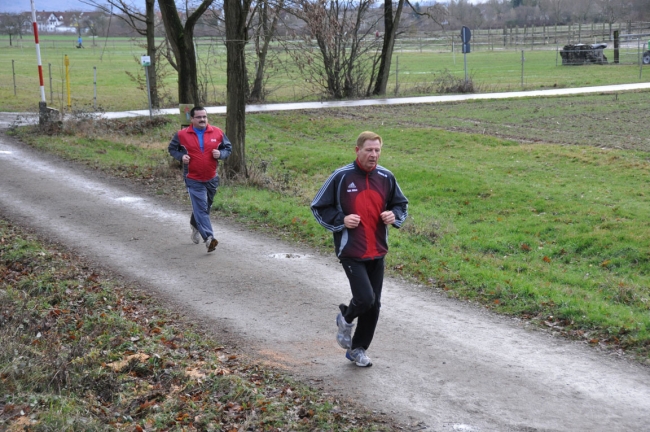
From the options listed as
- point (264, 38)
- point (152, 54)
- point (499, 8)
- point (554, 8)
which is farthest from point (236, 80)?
point (499, 8)

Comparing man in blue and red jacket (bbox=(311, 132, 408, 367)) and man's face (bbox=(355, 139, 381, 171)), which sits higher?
man's face (bbox=(355, 139, 381, 171))

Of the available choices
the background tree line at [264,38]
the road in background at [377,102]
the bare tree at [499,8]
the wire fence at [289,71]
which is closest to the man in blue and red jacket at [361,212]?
the background tree line at [264,38]

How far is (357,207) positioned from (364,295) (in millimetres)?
738

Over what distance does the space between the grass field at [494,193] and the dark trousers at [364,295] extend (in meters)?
2.25

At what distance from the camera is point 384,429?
561cm

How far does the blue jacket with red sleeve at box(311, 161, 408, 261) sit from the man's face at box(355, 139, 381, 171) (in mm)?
97

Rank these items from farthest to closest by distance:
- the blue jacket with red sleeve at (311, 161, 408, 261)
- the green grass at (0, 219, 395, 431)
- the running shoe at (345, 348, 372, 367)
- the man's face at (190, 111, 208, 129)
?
1. the man's face at (190, 111, 208, 129)
2. the running shoe at (345, 348, 372, 367)
3. the blue jacket with red sleeve at (311, 161, 408, 261)
4. the green grass at (0, 219, 395, 431)

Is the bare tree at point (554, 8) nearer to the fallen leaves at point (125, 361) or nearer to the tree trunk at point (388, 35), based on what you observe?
the tree trunk at point (388, 35)

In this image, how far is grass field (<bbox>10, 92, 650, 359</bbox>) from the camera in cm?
901

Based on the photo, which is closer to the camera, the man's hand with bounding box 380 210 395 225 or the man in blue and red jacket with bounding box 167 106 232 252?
the man's hand with bounding box 380 210 395 225

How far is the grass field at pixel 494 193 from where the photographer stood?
901 centimetres

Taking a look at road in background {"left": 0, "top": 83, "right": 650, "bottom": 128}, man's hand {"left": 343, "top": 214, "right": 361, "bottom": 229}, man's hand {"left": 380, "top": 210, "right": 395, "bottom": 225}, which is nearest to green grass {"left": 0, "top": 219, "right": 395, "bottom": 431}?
man's hand {"left": 343, "top": 214, "right": 361, "bottom": 229}

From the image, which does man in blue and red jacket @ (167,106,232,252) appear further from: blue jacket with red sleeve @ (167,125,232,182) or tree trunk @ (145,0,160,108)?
tree trunk @ (145,0,160,108)

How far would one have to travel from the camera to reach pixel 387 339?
7.59 m
